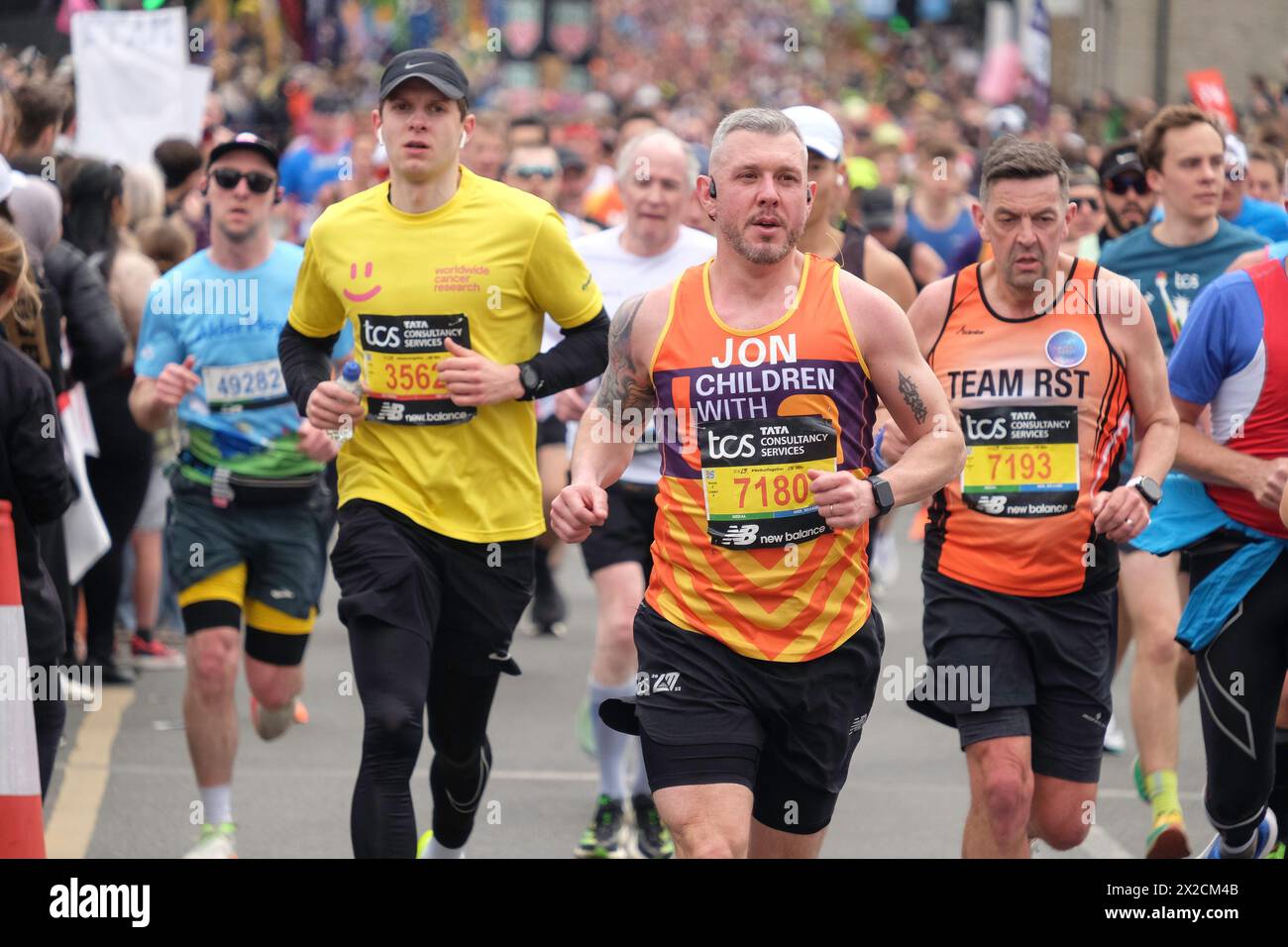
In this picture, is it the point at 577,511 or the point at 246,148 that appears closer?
the point at 577,511

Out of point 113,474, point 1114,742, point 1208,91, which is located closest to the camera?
point 1114,742

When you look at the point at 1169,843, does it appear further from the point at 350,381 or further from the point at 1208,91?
the point at 1208,91

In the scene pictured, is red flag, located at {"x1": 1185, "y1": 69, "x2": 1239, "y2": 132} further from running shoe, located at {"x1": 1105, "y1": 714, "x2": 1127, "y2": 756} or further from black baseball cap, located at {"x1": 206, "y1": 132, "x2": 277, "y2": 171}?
black baseball cap, located at {"x1": 206, "y1": 132, "x2": 277, "y2": 171}

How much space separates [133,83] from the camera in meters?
14.0

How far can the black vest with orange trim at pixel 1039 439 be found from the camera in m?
6.10

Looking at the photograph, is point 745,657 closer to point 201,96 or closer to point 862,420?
point 862,420

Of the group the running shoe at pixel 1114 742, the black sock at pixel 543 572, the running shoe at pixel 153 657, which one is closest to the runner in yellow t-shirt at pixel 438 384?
the running shoe at pixel 1114 742

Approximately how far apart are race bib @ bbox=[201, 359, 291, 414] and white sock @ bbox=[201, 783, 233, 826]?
4.07 feet

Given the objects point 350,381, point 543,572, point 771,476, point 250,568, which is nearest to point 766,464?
point 771,476

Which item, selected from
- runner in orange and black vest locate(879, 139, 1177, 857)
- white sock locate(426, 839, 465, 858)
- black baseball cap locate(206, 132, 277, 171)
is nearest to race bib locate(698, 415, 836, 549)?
runner in orange and black vest locate(879, 139, 1177, 857)

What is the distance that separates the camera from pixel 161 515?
1062 cm

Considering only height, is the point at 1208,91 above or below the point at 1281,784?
above

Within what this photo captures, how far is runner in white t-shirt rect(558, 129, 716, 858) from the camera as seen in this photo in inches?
301

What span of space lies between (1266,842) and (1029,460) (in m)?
1.35
